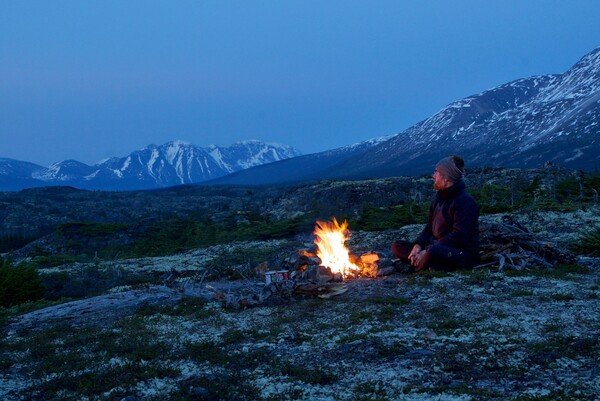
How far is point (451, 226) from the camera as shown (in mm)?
11422

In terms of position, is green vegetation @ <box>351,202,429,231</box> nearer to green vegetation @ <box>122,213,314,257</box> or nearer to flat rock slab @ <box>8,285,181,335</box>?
green vegetation @ <box>122,213,314,257</box>

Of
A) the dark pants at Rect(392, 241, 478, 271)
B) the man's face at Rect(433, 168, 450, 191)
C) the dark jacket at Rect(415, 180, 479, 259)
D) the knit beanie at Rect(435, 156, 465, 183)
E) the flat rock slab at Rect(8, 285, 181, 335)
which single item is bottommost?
the flat rock slab at Rect(8, 285, 181, 335)

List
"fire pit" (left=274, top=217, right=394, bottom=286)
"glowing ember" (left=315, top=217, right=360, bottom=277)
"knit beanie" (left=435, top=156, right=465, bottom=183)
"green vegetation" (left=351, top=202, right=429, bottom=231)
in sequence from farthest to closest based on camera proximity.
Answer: "green vegetation" (left=351, top=202, right=429, bottom=231) < "glowing ember" (left=315, top=217, right=360, bottom=277) < "fire pit" (left=274, top=217, right=394, bottom=286) < "knit beanie" (left=435, top=156, right=465, bottom=183)

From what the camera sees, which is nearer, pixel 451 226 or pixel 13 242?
pixel 451 226

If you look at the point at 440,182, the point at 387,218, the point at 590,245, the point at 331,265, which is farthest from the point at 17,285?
the point at 387,218

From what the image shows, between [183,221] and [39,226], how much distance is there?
38581mm

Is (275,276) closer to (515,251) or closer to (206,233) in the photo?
(515,251)

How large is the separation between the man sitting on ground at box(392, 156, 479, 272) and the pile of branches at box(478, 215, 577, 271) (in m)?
0.59

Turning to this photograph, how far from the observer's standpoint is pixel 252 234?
34125 millimetres

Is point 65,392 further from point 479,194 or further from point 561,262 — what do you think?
point 479,194

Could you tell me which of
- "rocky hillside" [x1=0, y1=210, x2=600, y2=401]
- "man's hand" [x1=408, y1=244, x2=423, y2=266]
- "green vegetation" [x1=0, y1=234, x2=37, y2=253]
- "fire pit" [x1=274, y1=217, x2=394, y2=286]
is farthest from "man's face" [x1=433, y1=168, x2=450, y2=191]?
"green vegetation" [x1=0, y1=234, x2=37, y2=253]

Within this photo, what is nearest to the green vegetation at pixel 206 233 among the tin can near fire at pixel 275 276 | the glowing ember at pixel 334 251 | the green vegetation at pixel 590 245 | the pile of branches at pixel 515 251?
the glowing ember at pixel 334 251

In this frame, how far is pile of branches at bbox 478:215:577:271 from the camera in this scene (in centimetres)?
1184

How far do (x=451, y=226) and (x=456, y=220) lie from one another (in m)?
0.38
